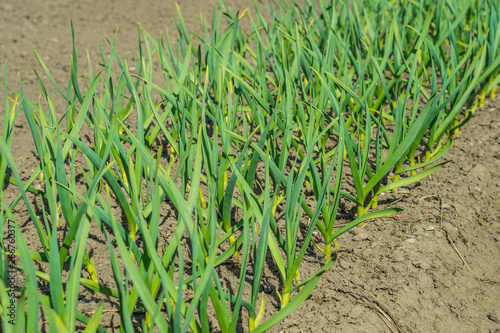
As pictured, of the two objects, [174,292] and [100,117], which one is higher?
[100,117]

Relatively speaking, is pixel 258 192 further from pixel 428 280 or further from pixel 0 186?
pixel 0 186

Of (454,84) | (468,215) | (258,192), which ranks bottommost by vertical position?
(468,215)

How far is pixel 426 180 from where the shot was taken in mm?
1755

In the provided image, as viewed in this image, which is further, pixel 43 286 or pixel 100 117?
pixel 100 117

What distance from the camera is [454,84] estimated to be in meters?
1.81

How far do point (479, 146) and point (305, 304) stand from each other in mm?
1132

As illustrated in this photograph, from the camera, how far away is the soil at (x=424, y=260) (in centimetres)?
123

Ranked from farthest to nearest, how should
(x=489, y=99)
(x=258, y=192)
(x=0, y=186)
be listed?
(x=489, y=99)
(x=258, y=192)
(x=0, y=186)

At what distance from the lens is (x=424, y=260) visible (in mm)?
1377

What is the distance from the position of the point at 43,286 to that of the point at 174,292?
21.5 inches

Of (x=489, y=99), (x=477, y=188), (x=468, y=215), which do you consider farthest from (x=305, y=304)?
(x=489, y=99)

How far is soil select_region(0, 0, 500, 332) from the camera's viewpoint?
1.23 m

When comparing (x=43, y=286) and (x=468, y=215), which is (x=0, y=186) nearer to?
(x=43, y=286)

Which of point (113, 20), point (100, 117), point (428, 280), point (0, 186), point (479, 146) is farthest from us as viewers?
point (113, 20)
